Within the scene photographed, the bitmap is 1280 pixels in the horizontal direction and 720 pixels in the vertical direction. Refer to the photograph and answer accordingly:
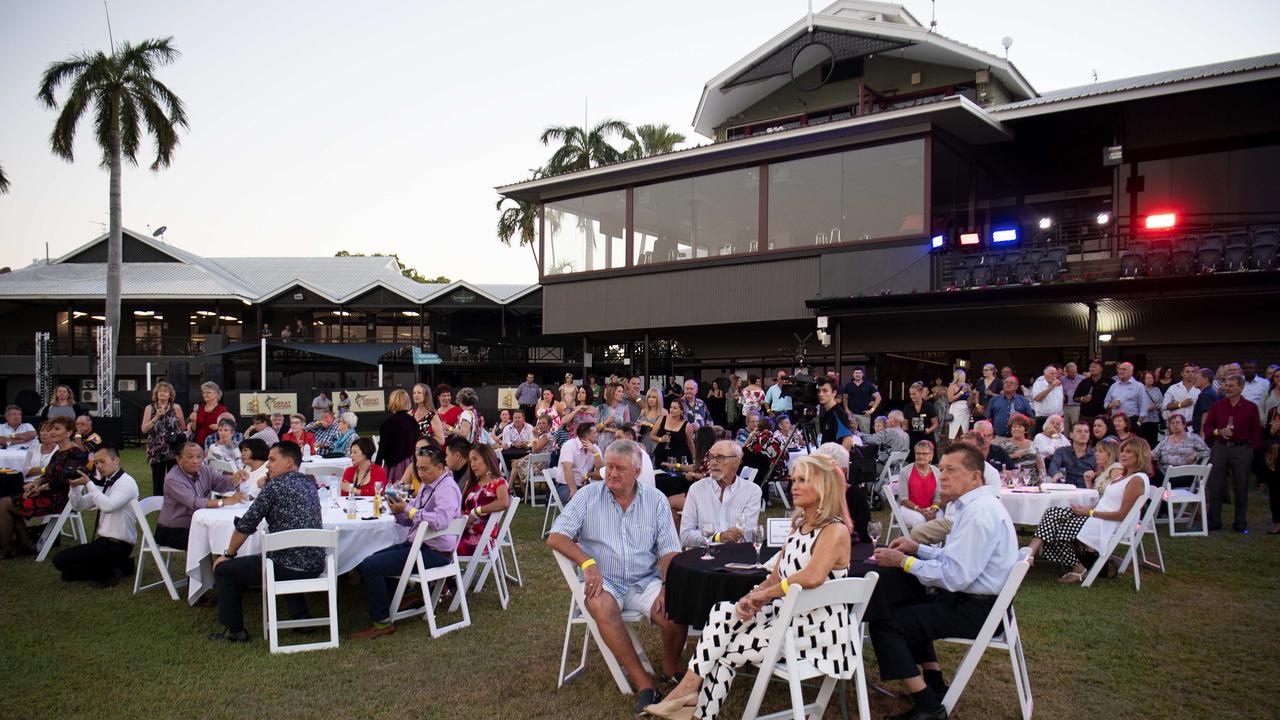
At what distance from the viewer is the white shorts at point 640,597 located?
A: 4531 millimetres

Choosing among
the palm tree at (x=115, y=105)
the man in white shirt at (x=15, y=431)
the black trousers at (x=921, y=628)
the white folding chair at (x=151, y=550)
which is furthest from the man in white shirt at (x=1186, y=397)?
the palm tree at (x=115, y=105)

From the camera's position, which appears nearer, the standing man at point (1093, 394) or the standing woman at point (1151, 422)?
the standing woman at point (1151, 422)

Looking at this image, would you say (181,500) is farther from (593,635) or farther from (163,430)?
(593,635)

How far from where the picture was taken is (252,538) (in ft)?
18.4

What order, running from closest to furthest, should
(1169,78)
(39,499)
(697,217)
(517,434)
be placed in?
(39,499) < (517,434) < (1169,78) < (697,217)

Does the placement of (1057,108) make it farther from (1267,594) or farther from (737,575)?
(737,575)

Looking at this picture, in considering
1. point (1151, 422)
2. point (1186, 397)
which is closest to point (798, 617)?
point (1151, 422)

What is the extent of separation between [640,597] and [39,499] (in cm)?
681

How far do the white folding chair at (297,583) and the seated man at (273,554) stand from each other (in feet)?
0.24

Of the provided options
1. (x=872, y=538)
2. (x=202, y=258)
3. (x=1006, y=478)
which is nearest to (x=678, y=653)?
(x=872, y=538)

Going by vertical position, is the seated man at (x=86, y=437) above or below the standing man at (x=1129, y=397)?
below

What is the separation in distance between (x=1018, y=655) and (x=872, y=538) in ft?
3.84

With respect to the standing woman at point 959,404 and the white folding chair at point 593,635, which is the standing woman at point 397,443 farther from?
the standing woman at point 959,404

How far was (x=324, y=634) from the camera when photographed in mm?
5617
